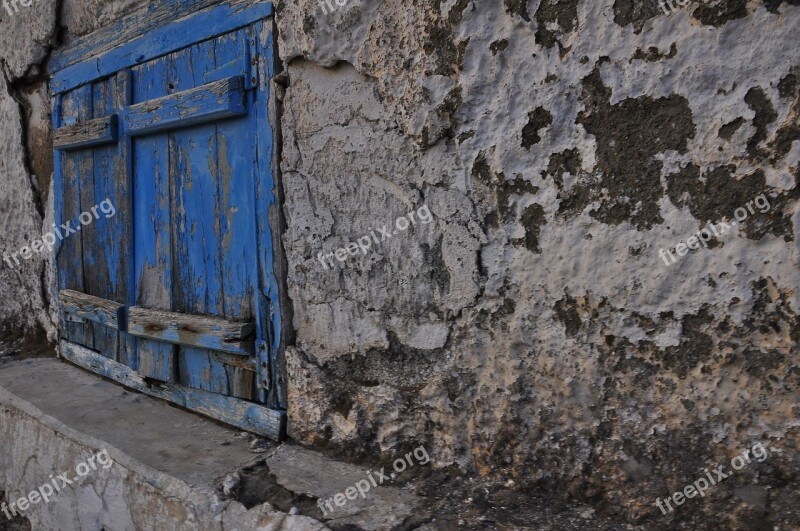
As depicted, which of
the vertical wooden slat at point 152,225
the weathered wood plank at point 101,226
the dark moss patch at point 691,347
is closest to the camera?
the dark moss patch at point 691,347

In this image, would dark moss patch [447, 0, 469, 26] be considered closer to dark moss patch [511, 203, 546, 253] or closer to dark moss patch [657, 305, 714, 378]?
dark moss patch [511, 203, 546, 253]

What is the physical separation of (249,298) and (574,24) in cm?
131

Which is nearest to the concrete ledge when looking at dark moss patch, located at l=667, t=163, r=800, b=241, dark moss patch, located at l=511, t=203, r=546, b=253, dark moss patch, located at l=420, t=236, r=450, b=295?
dark moss patch, located at l=420, t=236, r=450, b=295

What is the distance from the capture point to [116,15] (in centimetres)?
275

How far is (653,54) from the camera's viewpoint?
54.5 inches

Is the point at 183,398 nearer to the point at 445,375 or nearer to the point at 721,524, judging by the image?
the point at 445,375

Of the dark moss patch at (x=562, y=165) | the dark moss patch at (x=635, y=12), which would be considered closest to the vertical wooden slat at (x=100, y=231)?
the dark moss patch at (x=562, y=165)

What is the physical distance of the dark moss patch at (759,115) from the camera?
1.26m

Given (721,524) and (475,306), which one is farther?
(475,306)

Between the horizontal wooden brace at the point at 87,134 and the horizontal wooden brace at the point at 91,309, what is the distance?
0.66 meters

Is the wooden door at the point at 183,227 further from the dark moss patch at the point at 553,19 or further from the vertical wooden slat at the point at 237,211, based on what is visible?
the dark moss patch at the point at 553,19

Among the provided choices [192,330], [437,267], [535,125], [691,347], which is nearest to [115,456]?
[192,330]

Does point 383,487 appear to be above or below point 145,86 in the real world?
below

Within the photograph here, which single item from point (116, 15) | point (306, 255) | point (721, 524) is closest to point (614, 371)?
point (721, 524)
